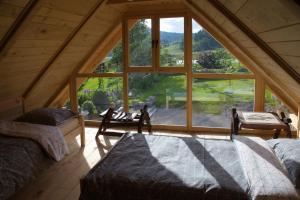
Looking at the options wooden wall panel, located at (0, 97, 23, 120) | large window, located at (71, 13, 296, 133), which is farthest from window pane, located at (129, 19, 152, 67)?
wooden wall panel, located at (0, 97, 23, 120)

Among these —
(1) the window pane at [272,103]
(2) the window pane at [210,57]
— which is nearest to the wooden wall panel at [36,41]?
(2) the window pane at [210,57]

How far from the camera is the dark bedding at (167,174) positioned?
6.21 feet

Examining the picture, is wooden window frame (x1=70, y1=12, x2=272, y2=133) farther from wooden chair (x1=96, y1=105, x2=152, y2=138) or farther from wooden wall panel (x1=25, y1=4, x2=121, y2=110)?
wooden chair (x1=96, y1=105, x2=152, y2=138)

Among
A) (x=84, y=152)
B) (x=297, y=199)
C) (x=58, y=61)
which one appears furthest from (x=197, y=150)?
(x=58, y=61)

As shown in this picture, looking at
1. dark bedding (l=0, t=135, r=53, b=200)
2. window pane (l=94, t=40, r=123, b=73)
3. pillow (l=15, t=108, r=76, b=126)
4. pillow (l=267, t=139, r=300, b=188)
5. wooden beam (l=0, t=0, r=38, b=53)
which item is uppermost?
wooden beam (l=0, t=0, r=38, b=53)

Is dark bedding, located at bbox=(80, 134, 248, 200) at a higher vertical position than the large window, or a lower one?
lower

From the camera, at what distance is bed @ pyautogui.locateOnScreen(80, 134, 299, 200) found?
6.08 feet

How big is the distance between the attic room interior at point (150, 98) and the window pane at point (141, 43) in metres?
0.02

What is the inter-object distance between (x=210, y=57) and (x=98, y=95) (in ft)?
6.65

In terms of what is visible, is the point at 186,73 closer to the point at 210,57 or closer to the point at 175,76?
the point at 175,76

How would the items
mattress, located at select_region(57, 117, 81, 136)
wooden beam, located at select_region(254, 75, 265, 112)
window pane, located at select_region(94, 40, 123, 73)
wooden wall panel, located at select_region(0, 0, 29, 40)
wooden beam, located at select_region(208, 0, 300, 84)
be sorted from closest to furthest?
wooden beam, located at select_region(208, 0, 300, 84) → wooden wall panel, located at select_region(0, 0, 29, 40) → mattress, located at select_region(57, 117, 81, 136) → wooden beam, located at select_region(254, 75, 265, 112) → window pane, located at select_region(94, 40, 123, 73)

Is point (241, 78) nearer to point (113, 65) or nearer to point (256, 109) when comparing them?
point (256, 109)

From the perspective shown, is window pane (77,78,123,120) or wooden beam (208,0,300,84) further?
window pane (77,78,123,120)

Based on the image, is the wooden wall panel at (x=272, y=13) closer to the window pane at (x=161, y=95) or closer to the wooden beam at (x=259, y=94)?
the wooden beam at (x=259, y=94)
